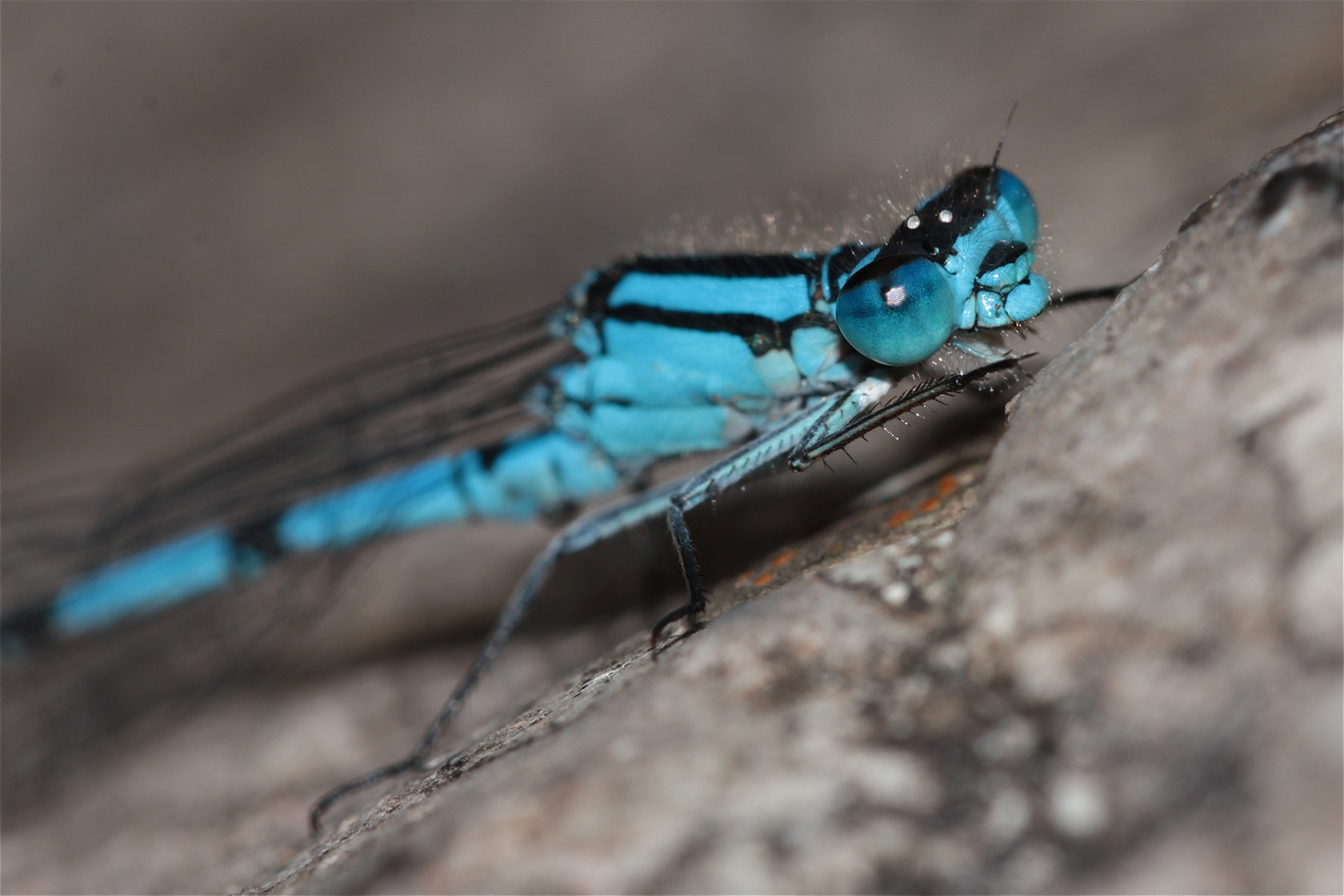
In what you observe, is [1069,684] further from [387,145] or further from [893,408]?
[387,145]

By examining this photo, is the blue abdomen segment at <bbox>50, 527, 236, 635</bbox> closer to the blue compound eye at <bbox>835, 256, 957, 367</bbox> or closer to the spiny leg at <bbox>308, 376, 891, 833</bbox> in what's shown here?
the spiny leg at <bbox>308, 376, 891, 833</bbox>

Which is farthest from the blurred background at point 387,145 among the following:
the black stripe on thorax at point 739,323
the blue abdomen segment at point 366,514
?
the black stripe on thorax at point 739,323

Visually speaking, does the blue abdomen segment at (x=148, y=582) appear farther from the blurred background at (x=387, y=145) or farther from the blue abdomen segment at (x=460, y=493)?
the blurred background at (x=387, y=145)

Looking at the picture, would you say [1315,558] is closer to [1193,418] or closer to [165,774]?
[1193,418]

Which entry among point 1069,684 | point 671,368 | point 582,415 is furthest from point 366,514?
point 1069,684

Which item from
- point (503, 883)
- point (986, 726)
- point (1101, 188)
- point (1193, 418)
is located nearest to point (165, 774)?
point (503, 883)

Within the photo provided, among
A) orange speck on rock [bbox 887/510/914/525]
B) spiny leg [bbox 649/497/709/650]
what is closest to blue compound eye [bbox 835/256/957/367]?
orange speck on rock [bbox 887/510/914/525]
